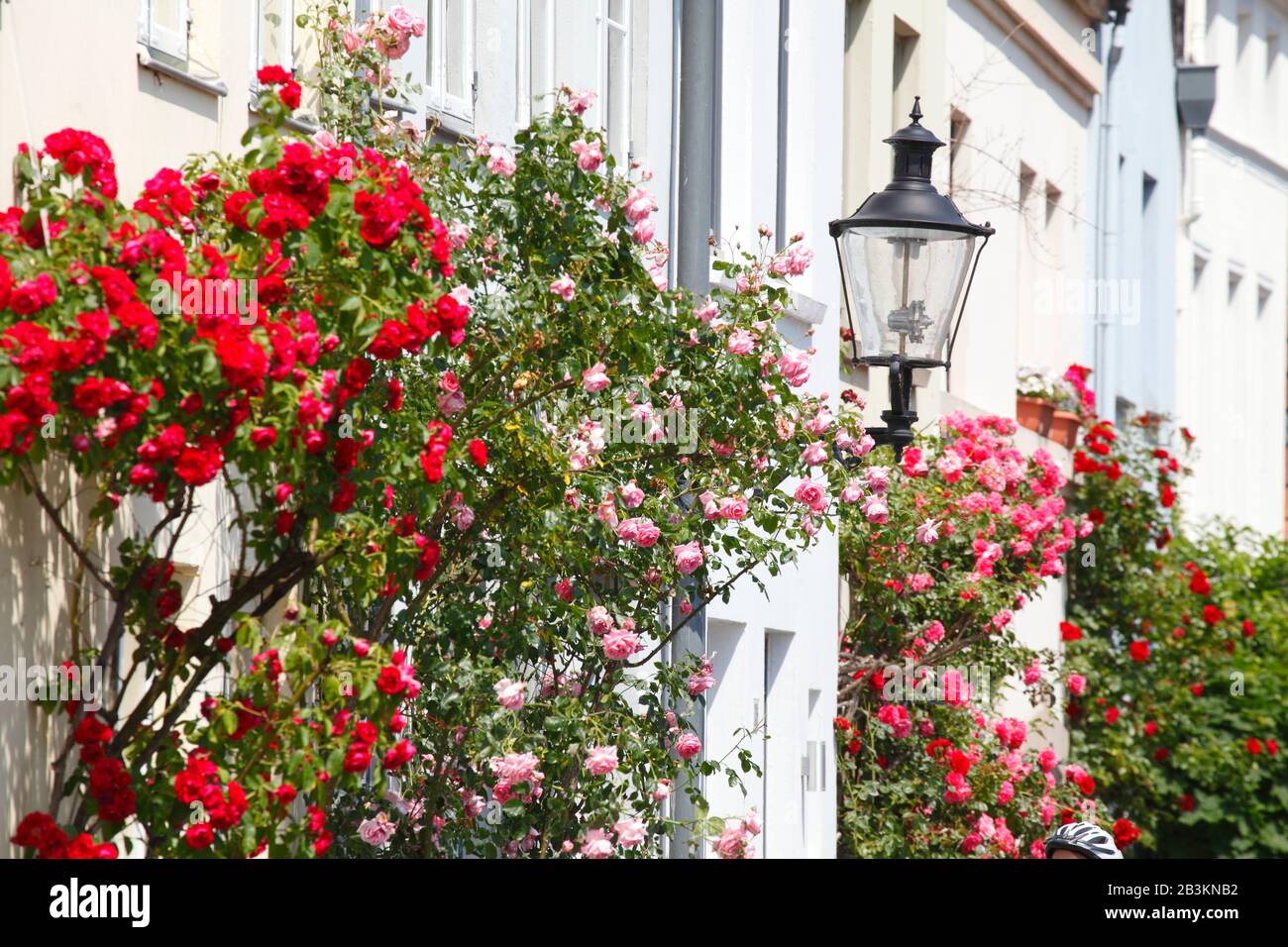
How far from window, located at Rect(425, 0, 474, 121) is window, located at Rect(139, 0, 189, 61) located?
5.52 ft

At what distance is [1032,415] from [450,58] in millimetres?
8604

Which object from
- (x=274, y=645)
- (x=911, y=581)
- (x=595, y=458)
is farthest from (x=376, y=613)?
(x=911, y=581)

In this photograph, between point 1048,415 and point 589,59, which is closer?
point 589,59

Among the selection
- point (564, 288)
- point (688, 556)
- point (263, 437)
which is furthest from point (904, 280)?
point (263, 437)

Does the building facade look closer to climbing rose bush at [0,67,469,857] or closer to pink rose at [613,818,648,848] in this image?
climbing rose bush at [0,67,469,857]

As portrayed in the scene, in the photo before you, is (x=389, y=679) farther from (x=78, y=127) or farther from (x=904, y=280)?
(x=904, y=280)

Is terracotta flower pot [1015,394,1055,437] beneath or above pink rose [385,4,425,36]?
beneath

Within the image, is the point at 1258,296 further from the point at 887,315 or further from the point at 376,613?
the point at 376,613

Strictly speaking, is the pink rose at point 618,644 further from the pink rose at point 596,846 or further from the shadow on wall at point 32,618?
the shadow on wall at point 32,618

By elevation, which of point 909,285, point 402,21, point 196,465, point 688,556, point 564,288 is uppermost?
point 402,21

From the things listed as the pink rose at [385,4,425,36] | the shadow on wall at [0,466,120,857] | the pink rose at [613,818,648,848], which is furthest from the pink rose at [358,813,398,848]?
the pink rose at [385,4,425,36]

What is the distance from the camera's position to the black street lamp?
8914mm

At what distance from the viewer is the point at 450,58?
904cm

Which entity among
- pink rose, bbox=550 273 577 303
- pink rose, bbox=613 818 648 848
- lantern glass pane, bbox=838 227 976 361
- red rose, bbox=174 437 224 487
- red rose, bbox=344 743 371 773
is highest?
lantern glass pane, bbox=838 227 976 361
